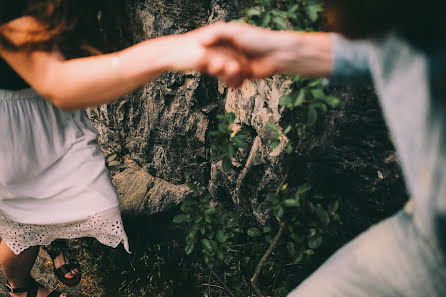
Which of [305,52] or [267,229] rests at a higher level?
[305,52]

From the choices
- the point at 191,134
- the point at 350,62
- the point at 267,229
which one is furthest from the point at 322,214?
the point at 191,134

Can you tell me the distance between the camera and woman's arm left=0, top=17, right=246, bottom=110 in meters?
0.92

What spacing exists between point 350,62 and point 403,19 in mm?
365

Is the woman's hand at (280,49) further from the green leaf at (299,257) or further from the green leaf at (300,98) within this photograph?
the green leaf at (299,257)

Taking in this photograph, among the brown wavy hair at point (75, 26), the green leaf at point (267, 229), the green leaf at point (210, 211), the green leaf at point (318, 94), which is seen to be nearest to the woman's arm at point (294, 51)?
the green leaf at point (318, 94)

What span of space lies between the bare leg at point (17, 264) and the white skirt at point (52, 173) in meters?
0.25

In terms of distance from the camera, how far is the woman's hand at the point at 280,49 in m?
1.01

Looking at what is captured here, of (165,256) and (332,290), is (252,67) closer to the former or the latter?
(332,290)

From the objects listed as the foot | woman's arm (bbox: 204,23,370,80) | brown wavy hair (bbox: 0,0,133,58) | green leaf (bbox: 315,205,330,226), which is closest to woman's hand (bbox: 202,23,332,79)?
woman's arm (bbox: 204,23,370,80)

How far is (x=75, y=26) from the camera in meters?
1.15

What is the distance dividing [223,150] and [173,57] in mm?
713

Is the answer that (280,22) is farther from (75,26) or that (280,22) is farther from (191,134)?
(191,134)

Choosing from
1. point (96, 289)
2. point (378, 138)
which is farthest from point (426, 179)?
point (96, 289)

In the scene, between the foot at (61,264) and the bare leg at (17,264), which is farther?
the foot at (61,264)
